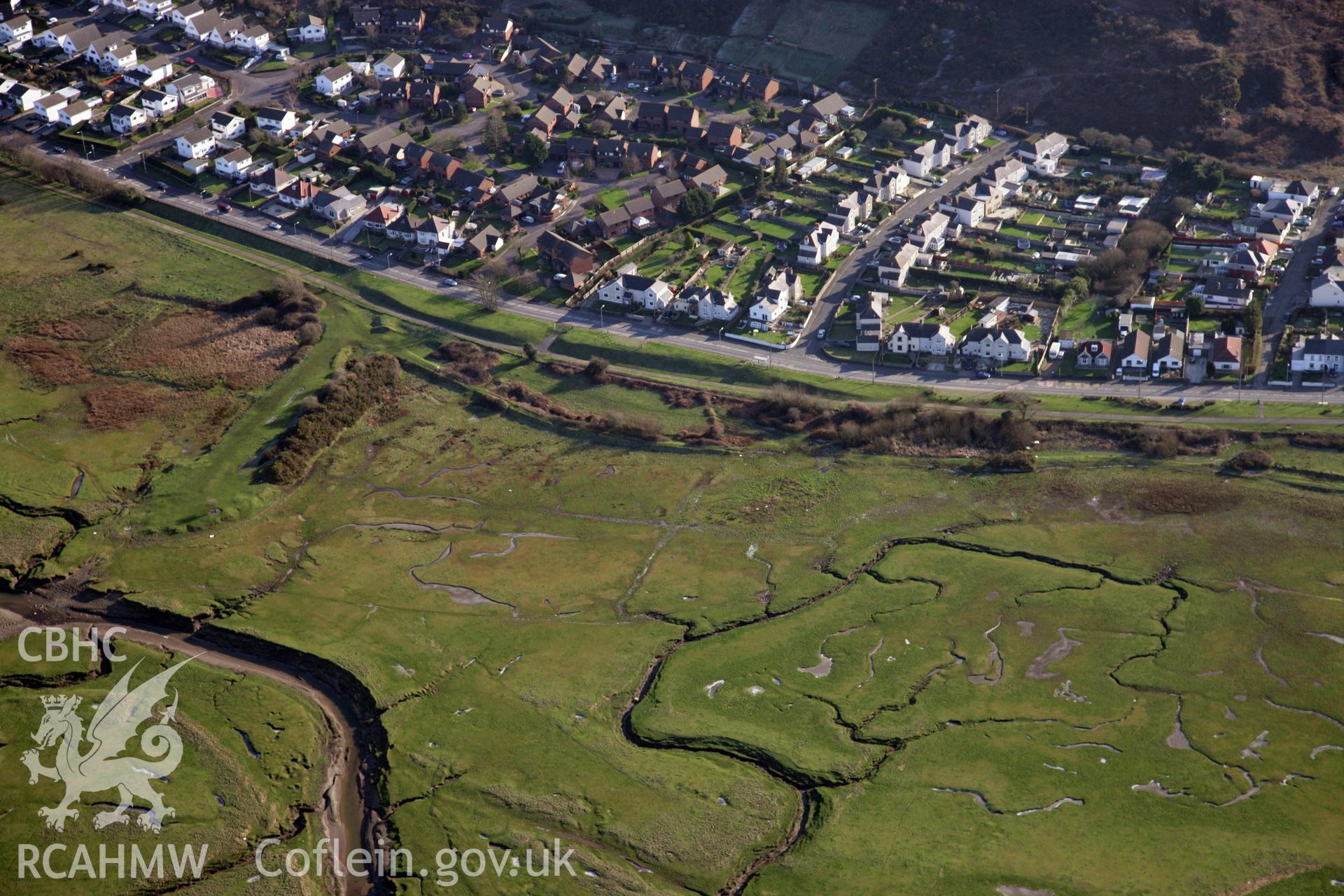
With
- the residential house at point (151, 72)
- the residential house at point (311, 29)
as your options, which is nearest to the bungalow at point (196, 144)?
the residential house at point (151, 72)

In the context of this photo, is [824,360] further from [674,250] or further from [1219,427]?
[1219,427]

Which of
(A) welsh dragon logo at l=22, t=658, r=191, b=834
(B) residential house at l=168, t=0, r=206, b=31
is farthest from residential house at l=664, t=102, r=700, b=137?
(A) welsh dragon logo at l=22, t=658, r=191, b=834

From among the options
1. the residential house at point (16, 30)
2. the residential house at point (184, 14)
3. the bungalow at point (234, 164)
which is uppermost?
the residential house at point (184, 14)

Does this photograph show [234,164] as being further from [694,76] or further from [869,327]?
[869,327]

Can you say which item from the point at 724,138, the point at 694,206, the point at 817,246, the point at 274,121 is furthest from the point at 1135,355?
the point at 274,121

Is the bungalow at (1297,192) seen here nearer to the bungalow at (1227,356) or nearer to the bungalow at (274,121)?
the bungalow at (1227,356)

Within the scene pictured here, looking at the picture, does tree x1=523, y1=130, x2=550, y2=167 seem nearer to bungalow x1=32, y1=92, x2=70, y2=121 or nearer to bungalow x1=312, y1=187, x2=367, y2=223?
bungalow x1=312, y1=187, x2=367, y2=223

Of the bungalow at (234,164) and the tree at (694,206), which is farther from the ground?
the tree at (694,206)
